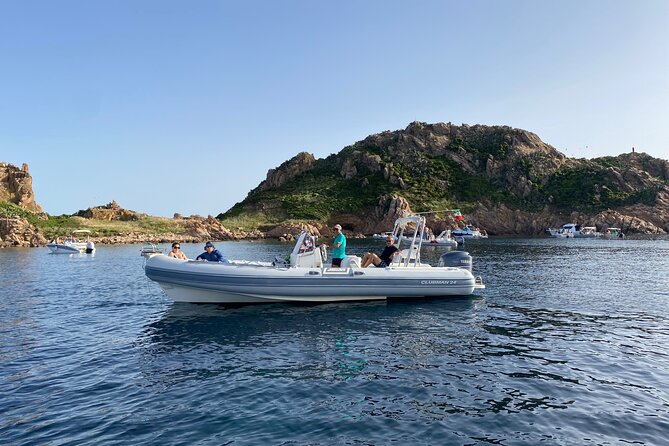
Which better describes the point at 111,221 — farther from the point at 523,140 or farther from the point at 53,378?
the point at 523,140

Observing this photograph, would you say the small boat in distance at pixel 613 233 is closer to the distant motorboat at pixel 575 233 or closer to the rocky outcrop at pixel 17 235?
the distant motorboat at pixel 575 233

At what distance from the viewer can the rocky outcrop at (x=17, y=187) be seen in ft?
317

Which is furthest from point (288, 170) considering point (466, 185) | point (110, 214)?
point (110, 214)

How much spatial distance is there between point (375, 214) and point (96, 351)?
3757 inches

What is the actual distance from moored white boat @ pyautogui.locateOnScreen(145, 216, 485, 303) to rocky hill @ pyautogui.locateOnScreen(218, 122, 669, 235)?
76.8m

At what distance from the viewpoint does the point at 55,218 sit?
8900cm

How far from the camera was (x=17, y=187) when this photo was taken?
98.1 metres

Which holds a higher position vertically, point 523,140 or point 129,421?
point 523,140

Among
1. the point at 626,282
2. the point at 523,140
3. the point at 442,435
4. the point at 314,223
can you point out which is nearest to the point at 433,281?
the point at 442,435

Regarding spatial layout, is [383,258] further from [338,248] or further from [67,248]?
[67,248]

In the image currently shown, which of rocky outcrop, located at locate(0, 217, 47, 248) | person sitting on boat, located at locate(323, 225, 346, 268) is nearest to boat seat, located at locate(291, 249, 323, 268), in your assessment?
person sitting on boat, located at locate(323, 225, 346, 268)

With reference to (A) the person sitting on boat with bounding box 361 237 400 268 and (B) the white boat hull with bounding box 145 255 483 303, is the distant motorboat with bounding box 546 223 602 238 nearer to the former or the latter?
(A) the person sitting on boat with bounding box 361 237 400 268

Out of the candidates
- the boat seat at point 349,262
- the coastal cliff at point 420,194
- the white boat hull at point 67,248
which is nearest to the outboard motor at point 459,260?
the boat seat at point 349,262

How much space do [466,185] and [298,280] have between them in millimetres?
107203
